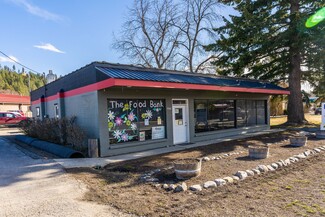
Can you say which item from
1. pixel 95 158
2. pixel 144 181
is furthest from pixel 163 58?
pixel 144 181

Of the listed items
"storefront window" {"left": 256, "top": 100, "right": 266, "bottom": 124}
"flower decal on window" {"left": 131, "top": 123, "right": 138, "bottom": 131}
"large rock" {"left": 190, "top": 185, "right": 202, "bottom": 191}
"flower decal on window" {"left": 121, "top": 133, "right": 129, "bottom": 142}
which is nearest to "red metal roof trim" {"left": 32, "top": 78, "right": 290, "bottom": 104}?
"flower decal on window" {"left": 131, "top": 123, "right": 138, "bottom": 131}

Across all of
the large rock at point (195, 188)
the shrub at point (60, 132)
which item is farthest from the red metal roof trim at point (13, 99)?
the large rock at point (195, 188)

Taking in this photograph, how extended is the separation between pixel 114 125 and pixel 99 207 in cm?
592

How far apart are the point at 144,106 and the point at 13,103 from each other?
35096mm

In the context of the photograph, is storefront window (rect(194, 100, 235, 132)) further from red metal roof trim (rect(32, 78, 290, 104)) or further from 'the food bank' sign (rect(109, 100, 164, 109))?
'the food bank' sign (rect(109, 100, 164, 109))

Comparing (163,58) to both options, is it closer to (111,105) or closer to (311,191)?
(111,105)

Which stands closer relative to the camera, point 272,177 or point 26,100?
point 272,177

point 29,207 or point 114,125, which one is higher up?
point 114,125

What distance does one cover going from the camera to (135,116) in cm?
1108

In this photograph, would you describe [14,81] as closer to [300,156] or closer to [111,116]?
[111,116]

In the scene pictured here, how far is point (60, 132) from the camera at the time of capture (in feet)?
39.8

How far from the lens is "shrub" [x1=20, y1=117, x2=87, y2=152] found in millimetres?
10680

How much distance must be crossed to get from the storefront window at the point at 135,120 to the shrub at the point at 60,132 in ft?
4.95

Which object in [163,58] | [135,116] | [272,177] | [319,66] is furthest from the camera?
[163,58]
